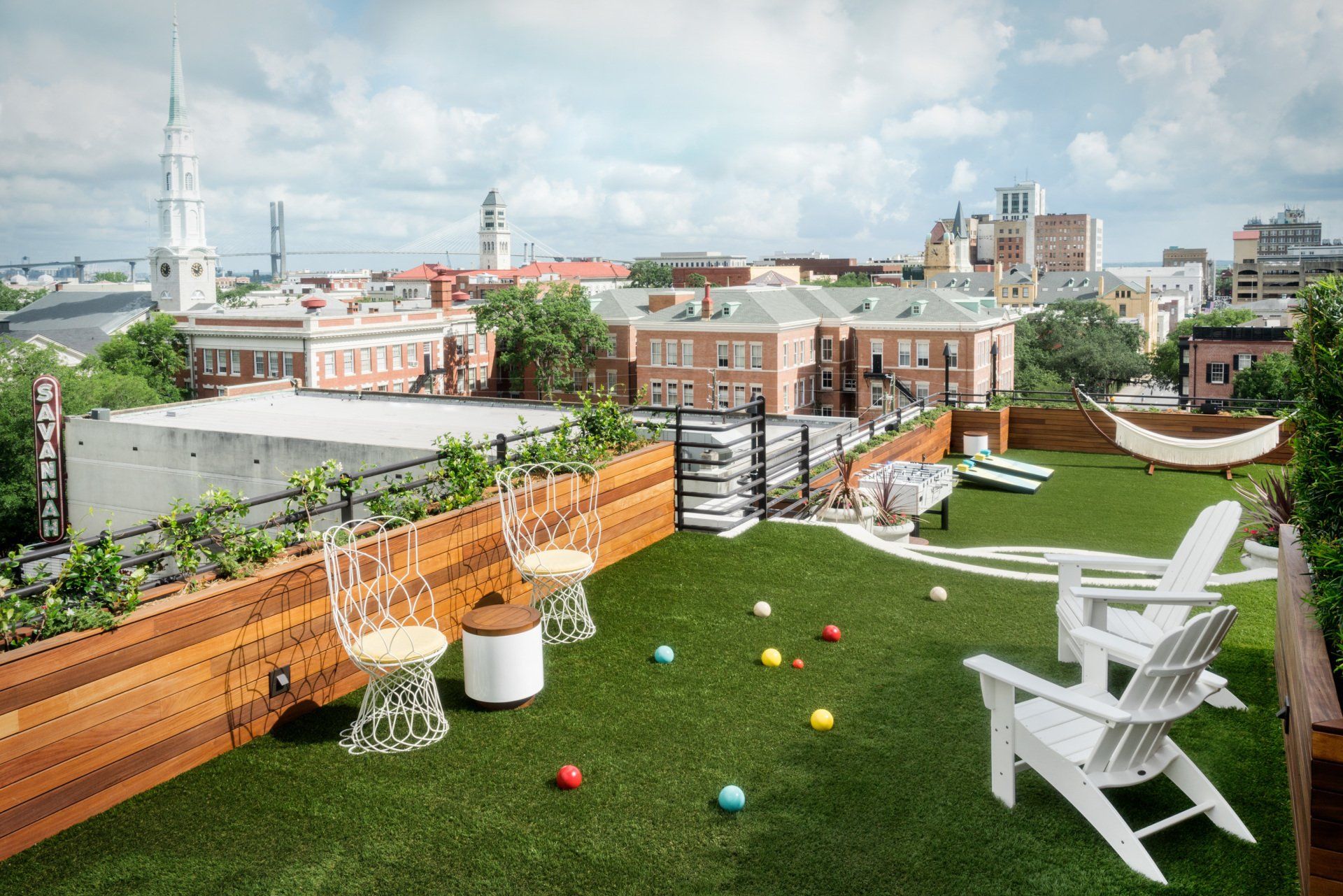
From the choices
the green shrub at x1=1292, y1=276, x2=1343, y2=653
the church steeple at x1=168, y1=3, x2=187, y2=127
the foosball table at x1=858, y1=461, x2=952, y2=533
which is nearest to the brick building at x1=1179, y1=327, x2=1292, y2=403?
the foosball table at x1=858, y1=461, x2=952, y2=533

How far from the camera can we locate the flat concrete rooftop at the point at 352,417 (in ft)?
75.4

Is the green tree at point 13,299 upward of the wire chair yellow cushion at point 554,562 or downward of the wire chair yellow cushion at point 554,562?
upward

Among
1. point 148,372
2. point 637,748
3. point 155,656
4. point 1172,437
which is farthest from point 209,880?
point 148,372

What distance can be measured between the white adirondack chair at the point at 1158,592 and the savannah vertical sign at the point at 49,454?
2833 cm

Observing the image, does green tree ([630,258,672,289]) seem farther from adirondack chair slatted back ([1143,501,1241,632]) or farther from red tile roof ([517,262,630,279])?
adirondack chair slatted back ([1143,501,1241,632])

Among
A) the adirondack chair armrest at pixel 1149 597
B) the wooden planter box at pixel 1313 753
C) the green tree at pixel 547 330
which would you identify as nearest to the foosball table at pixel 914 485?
the adirondack chair armrest at pixel 1149 597

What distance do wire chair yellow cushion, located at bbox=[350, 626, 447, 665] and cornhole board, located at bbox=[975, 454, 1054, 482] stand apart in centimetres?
1192

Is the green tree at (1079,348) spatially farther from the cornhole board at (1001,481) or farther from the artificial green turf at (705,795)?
the artificial green turf at (705,795)

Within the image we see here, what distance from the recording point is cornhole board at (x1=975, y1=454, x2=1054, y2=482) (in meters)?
15.4

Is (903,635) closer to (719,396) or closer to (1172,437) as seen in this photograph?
(1172,437)

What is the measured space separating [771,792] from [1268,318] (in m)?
98.0

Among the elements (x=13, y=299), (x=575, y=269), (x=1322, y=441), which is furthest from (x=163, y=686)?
(x=13, y=299)

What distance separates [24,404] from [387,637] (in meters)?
48.0

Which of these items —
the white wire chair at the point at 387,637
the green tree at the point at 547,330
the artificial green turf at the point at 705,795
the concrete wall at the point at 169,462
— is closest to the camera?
the artificial green turf at the point at 705,795
